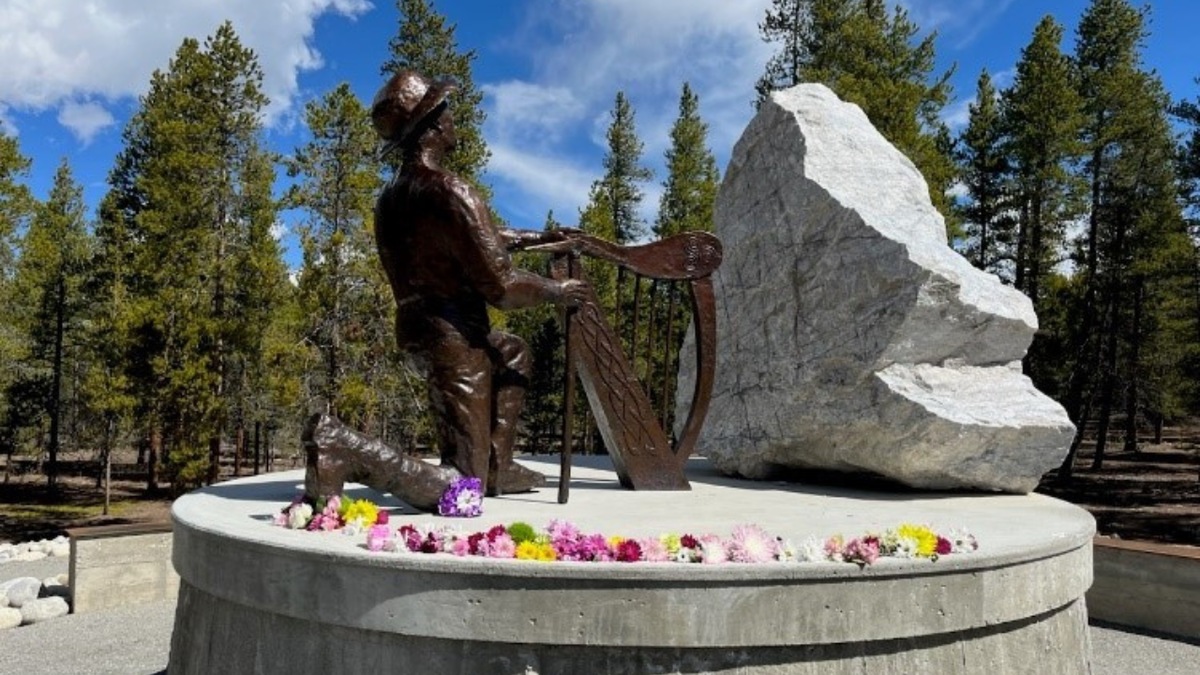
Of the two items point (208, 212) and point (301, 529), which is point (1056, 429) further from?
point (208, 212)

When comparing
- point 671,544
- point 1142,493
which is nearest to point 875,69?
point 1142,493

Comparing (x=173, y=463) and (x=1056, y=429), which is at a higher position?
(x=1056, y=429)

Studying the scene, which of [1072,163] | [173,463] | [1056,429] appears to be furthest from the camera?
[1072,163]

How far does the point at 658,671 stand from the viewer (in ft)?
11.8

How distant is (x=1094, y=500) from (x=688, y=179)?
1302 centimetres

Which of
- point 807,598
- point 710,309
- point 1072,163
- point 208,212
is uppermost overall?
point 1072,163

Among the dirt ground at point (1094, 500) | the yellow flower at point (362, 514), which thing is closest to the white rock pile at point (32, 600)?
the yellow flower at point (362, 514)

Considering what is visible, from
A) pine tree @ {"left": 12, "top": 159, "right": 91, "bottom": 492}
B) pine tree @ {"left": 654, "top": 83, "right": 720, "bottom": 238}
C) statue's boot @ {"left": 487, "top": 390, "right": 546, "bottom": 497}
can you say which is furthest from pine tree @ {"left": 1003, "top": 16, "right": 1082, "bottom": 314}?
pine tree @ {"left": 12, "top": 159, "right": 91, "bottom": 492}

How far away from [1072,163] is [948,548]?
74.2 feet

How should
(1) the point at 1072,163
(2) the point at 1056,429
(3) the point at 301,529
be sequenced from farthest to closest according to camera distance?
(1) the point at 1072,163 < (2) the point at 1056,429 < (3) the point at 301,529

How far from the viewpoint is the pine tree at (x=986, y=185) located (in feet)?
78.8

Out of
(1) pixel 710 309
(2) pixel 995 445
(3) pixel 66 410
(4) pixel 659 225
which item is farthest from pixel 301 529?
(3) pixel 66 410

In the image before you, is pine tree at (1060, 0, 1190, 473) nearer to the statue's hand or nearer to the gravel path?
the gravel path

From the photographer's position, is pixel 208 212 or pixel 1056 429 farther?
pixel 208 212
